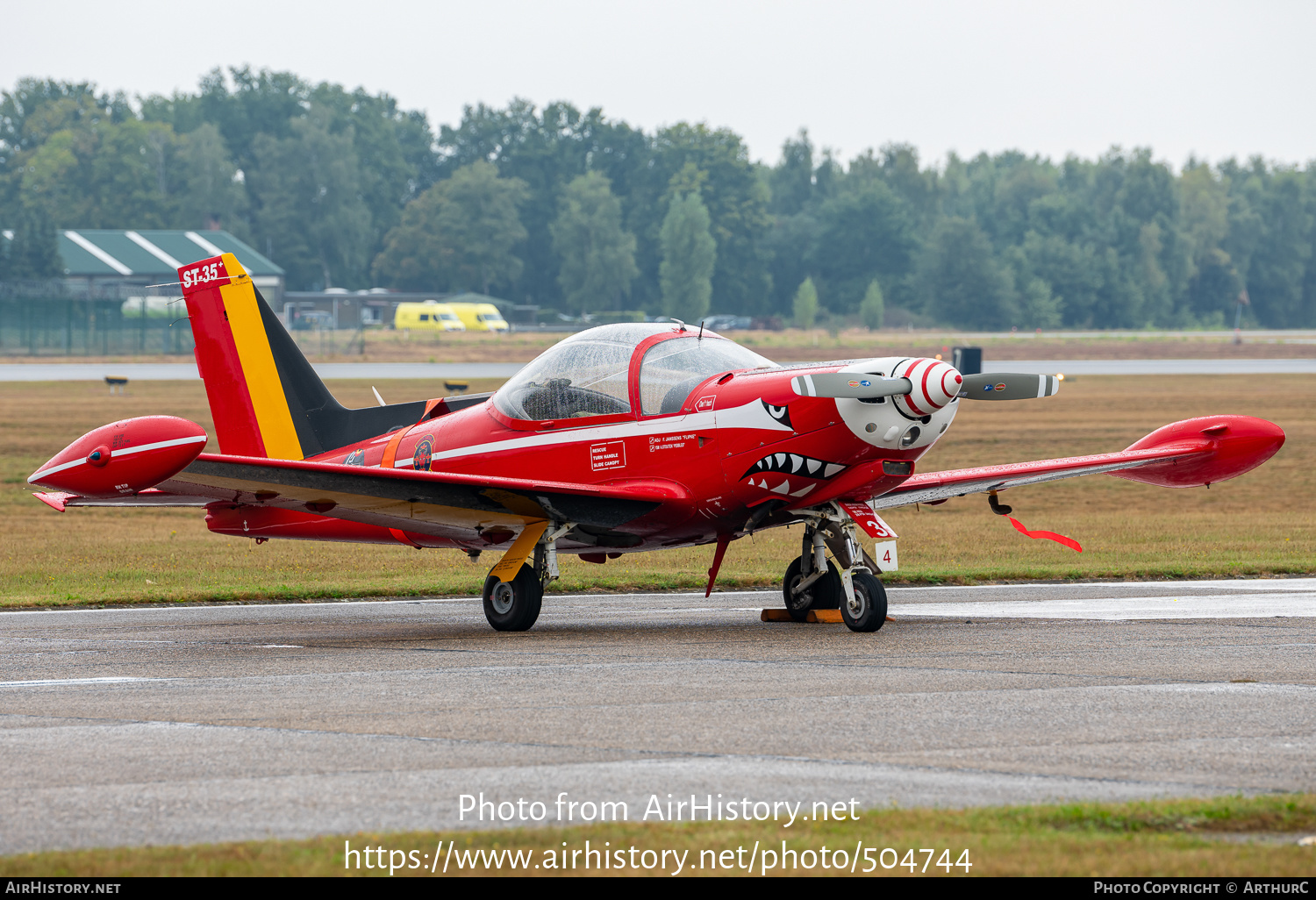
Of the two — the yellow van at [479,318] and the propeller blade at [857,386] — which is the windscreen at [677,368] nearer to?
the propeller blade at [857,386]

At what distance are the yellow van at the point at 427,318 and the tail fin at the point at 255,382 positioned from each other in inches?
3879

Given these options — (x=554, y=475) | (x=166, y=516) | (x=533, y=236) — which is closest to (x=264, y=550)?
(x=166, y=516)

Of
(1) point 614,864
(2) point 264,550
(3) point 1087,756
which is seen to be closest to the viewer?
(1) point 614,864

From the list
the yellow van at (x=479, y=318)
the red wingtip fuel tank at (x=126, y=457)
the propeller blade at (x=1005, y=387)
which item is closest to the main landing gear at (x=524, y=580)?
the red wingtip fuel tank at (x=126, y=457)

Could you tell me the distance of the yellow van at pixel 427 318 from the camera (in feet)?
377

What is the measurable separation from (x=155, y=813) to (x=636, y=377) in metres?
7.44

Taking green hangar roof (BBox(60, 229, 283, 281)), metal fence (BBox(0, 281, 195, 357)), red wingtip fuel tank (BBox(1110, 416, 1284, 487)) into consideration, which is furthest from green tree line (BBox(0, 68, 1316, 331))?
red wingtip fuel tank (BBox(1110, 416, 1284, 487))

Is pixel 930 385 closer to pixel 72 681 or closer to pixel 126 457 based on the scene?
pixel 126 457

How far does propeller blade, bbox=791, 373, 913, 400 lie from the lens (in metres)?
11.7

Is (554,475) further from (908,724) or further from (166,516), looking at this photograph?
(166,516)

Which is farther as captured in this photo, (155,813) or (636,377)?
(636,377)

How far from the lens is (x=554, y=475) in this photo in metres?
13.6

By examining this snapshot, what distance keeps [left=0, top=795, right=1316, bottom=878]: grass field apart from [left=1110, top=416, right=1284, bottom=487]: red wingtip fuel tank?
9.15m

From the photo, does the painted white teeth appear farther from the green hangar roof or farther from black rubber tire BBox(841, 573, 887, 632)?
the green hangar roof
